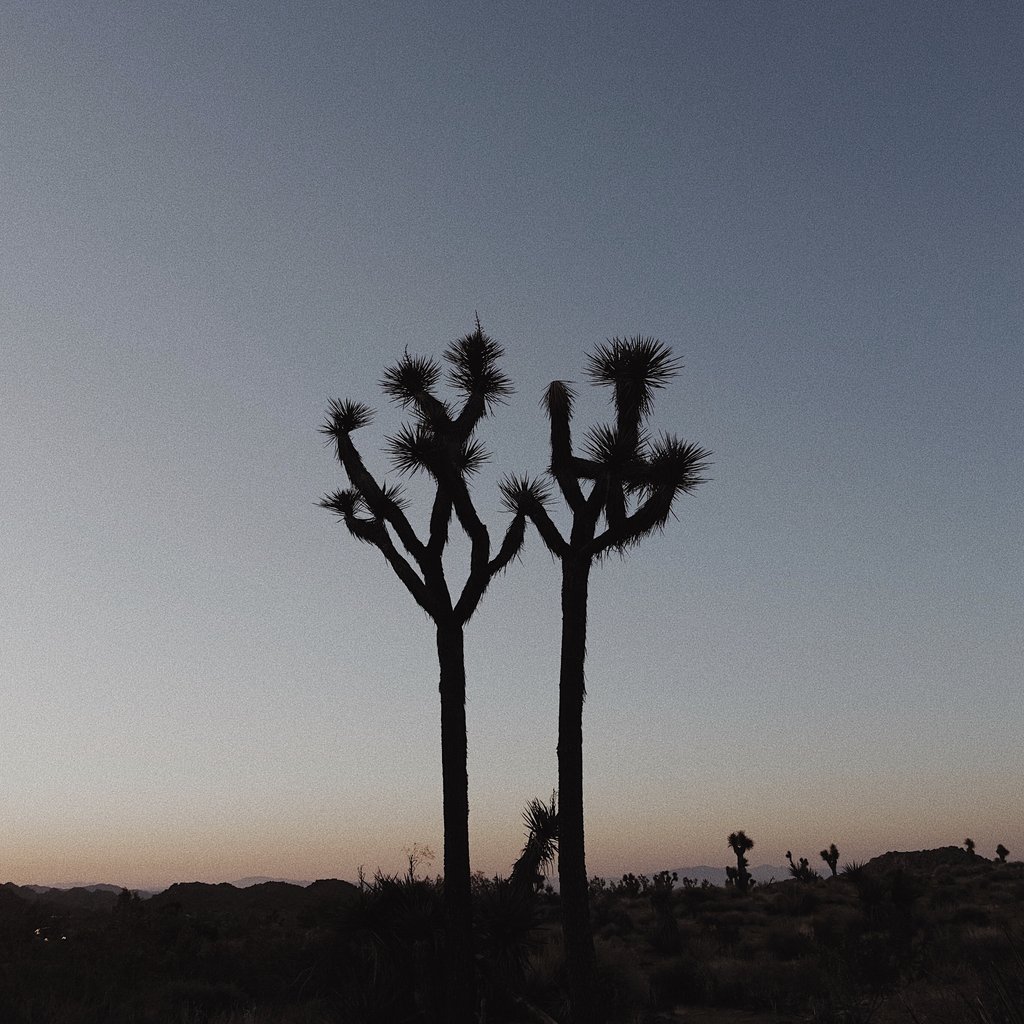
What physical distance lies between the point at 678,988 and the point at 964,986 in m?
5.36

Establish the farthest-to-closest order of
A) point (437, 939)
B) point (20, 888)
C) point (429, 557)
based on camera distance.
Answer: point (20, 888) < point (429, 557) < point (437, 939)

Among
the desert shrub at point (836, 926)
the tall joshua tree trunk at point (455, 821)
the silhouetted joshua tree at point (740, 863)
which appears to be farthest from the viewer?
the silhouetted joshua tree at point (740, 863)

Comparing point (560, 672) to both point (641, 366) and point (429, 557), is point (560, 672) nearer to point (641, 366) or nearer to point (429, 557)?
point (429, 557)

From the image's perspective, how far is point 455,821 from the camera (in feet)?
39.9

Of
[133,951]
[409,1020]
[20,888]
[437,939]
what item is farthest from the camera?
[20,888]

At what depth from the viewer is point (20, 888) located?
86.7 meters

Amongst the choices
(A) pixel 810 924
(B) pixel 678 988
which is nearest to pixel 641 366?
(B) pixel 678 988

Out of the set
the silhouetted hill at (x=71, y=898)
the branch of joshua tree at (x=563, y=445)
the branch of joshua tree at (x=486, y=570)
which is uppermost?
the branch of joshua tree at (x=563, y=445)

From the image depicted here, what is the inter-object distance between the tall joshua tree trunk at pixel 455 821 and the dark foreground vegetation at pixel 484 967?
414 millimetres

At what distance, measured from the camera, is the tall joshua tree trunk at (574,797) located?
11000mm

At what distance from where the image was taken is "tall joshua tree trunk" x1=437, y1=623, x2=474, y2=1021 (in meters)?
11.5

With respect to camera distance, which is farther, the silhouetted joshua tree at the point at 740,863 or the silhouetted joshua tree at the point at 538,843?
the silhouetted joshua tree at the point at 740,863

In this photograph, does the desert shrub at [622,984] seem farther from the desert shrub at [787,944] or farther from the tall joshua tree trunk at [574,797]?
the desert shrub at [787,944]

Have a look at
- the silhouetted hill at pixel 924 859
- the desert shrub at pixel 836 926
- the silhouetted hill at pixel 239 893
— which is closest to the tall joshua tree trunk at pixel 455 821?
the desert shrub at pixel 836 926
